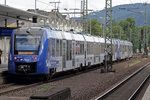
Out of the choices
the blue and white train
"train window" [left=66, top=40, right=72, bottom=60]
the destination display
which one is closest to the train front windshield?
the blue and white train

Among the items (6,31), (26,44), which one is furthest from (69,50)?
(26,44)

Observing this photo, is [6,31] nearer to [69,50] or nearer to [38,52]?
[38,52]

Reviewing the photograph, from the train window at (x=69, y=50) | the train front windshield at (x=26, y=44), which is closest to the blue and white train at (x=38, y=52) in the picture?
the train front windshield at (x=26, y=44)

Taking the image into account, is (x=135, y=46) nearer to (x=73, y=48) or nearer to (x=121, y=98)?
(x=73, y=48)

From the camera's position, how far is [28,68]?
19156 millimetres

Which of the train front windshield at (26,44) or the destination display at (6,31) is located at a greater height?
the destination display at (6,31)

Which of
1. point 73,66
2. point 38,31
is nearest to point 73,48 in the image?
point 73,66

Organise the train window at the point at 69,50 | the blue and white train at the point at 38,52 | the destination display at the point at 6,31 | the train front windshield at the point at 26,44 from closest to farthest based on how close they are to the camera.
→ the blue and white train at the point at 38,52, the train front windshield at the point at 26,44, the destination display at the point at 6,31, the train window at the point at 69,50

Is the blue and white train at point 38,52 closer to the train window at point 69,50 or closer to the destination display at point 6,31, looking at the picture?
the train window at point 69,50

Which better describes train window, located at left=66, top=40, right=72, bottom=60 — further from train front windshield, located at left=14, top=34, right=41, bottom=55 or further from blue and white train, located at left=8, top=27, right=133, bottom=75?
train front windshield, located at left=14, top=34, right=41, bottom=55

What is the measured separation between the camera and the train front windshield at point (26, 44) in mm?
19344

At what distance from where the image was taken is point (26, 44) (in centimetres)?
1953

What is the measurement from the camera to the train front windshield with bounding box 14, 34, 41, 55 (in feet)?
63.5

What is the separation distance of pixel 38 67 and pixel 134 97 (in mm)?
6012
